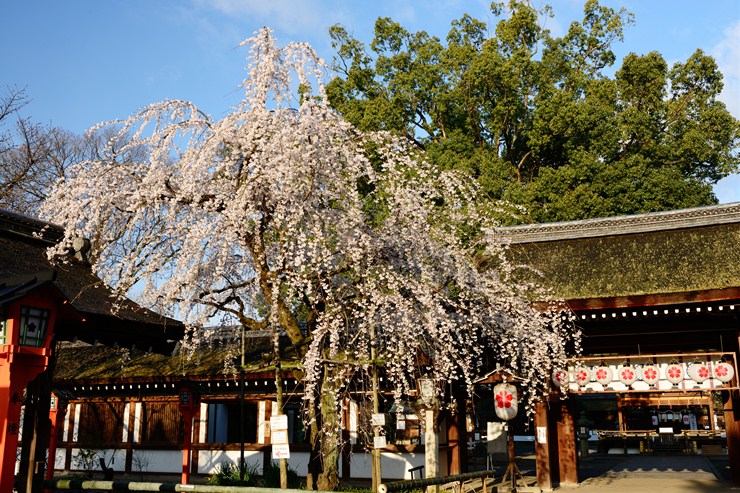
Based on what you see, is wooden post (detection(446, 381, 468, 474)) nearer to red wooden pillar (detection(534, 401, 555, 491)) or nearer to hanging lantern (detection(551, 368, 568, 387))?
red wooden pillar (detection(534, 401, 555, 491))

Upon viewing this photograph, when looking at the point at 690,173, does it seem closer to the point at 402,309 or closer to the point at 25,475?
the point at 402,309

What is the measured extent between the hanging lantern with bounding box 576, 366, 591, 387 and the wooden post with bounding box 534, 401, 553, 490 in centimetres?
115

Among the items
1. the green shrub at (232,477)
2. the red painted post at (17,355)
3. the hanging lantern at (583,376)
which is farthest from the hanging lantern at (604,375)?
the red painted post at (17,355)

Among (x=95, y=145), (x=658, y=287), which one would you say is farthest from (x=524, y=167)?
(x=95, y=145)

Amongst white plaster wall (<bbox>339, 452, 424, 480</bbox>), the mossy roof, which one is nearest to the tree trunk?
white plaster wall (<bbox>339, 452, 424, 480</bbox>)

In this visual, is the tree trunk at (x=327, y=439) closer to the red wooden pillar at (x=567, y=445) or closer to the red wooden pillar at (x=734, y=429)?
the red wooden pillar at (x=567, y=445)

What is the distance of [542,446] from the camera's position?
16406mm

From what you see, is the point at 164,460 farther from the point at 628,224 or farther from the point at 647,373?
the point at 628,224

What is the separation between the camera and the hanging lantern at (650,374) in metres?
15.0

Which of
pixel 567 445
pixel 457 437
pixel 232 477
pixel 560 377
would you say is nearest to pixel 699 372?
pixel 560 377

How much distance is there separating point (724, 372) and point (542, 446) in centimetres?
449

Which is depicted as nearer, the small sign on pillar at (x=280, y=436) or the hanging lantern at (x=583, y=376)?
the small sign on pillar at (x=280, y=436)

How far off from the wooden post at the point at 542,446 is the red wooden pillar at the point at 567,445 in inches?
25.5

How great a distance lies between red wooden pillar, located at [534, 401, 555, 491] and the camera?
16.3 m
